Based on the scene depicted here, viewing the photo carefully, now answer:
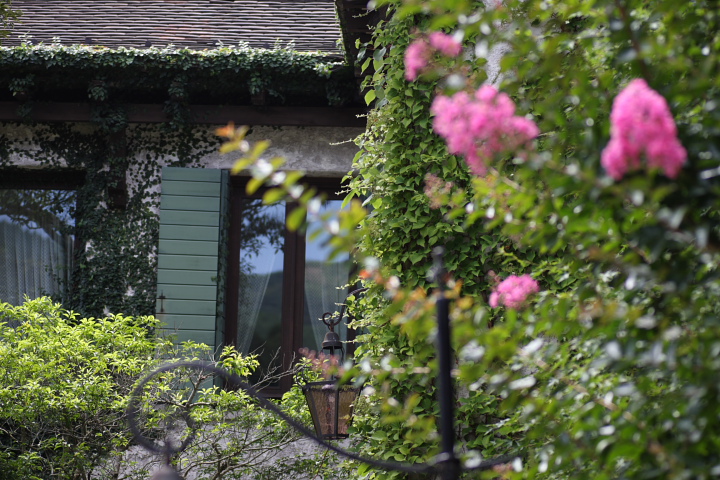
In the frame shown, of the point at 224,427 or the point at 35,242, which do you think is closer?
the point at 224,427

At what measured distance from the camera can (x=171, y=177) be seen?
6.46 m

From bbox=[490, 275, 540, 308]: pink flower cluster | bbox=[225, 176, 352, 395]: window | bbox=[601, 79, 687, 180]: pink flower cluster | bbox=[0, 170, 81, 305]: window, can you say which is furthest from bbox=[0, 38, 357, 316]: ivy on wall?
bbox=[601, 79, 687, 180]: pink flower cluster

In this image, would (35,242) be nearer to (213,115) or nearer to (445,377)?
(213,115)

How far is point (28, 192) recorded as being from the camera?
6965 millimetres

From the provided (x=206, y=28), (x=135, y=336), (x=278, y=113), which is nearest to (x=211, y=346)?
(x=135, y=336)

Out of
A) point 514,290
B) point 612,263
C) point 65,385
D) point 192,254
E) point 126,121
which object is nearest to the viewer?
point 612,263

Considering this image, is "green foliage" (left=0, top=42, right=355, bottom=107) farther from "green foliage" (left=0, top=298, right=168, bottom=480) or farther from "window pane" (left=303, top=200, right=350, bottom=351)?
"green foliage" (left=0, top=298, right=168, bottom=480)

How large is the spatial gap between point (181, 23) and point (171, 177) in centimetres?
187

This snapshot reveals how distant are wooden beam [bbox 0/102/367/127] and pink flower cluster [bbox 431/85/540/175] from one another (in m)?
5.32

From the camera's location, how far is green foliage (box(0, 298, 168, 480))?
16.3ft

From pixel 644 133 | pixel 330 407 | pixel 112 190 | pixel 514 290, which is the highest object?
pixel 112 190

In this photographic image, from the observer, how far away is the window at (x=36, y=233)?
22.2 ft

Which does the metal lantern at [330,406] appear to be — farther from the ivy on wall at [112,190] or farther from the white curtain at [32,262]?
the white curtain at [32,262]

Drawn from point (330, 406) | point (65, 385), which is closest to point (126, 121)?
point (65, 385)
